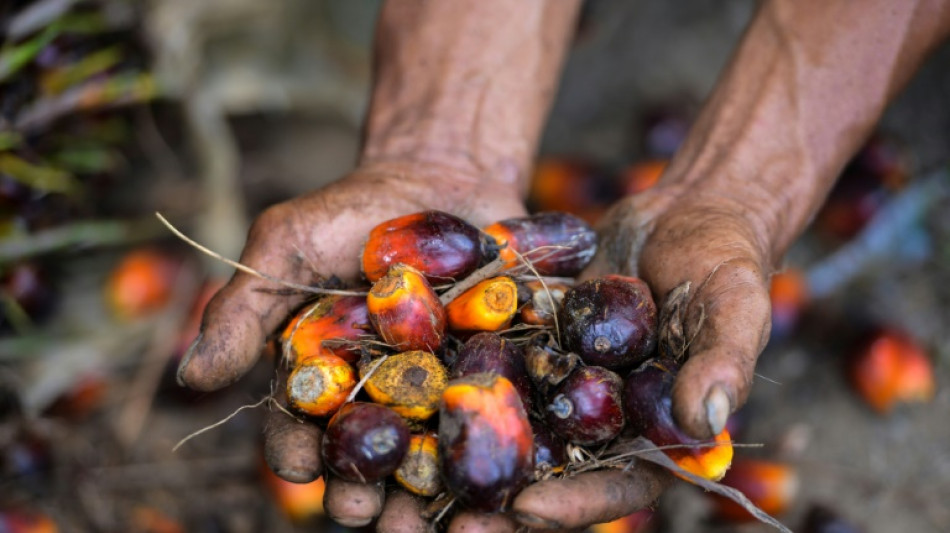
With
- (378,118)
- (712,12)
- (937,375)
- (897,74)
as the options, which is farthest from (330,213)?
(712,12)

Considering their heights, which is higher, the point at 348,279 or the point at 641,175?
the point at 348,279

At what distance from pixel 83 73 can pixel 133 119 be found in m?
0.41

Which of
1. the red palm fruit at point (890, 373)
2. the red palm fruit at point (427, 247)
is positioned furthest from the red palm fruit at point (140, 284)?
the red palm fruit at point (890, 373)

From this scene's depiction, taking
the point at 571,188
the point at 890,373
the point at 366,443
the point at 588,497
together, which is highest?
the point at 366,443

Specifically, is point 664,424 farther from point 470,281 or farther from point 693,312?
point 470,281

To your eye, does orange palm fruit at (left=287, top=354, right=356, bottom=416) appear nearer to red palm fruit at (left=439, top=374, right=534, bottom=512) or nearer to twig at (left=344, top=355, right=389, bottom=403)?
twig at (left=344, top=355, right=389, bottom=403)

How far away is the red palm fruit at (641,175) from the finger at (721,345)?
1734 millimetres

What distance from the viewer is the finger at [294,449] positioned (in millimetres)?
1866

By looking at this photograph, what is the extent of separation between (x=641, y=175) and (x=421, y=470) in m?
2.30

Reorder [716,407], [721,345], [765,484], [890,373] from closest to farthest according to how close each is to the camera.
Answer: [716,407] → [721,345] → [765,484] → [890,373]

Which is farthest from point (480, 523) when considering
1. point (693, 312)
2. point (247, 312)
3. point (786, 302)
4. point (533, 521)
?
point (786, 302)

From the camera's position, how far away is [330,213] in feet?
7.72

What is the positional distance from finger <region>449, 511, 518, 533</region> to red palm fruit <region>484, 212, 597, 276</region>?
785 millimetres

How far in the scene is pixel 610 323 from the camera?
1.94m
